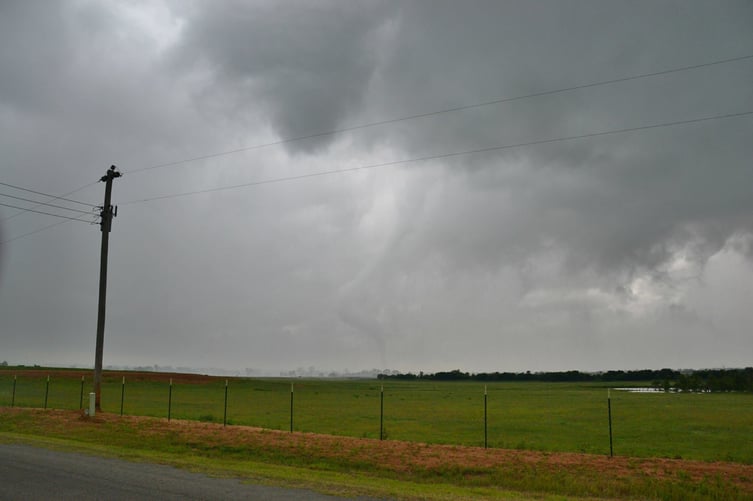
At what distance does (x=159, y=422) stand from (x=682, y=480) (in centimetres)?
2395

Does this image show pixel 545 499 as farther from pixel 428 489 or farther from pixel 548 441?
pixel 548 441

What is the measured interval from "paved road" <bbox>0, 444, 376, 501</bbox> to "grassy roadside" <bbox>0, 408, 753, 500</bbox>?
3.86 ft

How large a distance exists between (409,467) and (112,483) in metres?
10.3

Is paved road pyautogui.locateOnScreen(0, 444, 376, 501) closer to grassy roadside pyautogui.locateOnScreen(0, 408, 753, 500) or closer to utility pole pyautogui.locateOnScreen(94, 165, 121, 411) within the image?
grassy roadside pyautogui.locateOnScreen(0, 408, 753, 500)

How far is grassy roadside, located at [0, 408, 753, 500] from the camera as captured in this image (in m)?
16.9

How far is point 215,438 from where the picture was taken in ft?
86.1

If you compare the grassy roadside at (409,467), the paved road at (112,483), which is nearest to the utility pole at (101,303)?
the grassy roadside at (409,467)

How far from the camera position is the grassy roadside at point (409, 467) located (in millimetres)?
16875

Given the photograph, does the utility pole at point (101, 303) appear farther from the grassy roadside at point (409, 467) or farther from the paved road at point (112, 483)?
the paved road at point (112, 483)

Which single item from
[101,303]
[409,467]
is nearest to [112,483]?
[409,467]

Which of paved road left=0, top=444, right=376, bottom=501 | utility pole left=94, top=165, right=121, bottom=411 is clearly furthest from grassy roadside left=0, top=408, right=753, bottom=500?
utility pole left=94, top=165, right=121, bottom=411

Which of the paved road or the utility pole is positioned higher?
the utility pole

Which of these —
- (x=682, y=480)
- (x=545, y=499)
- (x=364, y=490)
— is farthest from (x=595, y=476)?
(x=364, y=490)

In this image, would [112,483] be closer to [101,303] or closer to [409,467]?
[409,467]
